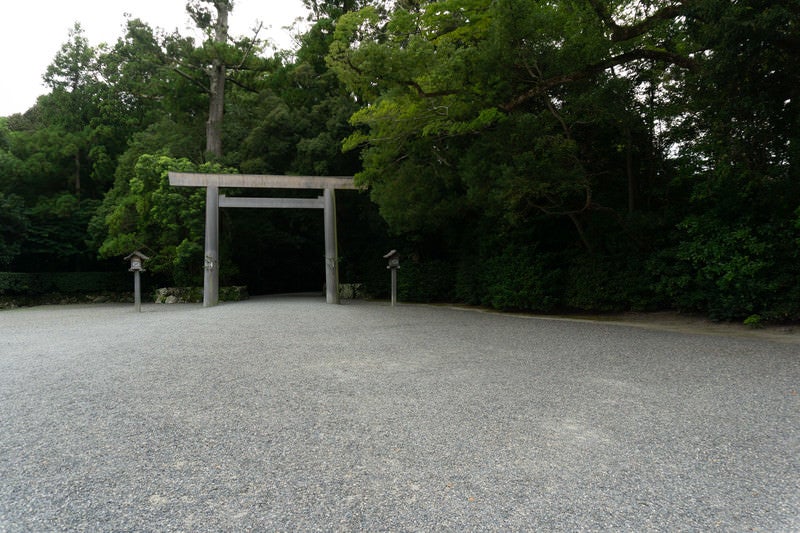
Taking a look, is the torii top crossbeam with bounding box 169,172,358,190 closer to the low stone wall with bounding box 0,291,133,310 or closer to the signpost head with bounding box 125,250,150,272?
the signpost head with bounding box 125,250,150,272

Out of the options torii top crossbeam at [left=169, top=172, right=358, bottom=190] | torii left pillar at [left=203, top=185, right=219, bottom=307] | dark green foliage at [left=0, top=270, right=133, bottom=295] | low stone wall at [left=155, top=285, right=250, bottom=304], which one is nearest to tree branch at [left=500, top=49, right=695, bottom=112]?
torii top crossbeam at [left=169, top=172, right=358, bottom=190]

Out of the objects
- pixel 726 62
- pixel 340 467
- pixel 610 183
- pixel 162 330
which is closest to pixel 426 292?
pixel 610 183

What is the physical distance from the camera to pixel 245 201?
11.9 metres

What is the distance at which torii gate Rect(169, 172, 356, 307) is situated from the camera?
11492mm

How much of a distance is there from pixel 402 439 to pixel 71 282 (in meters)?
18.6

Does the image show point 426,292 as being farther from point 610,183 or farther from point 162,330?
point 162,330

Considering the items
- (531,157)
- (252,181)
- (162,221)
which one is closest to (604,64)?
(531,157)

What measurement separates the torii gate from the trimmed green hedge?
767 centimetres

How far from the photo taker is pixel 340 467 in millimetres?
2275

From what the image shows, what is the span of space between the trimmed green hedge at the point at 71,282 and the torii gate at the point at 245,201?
7.67 metres

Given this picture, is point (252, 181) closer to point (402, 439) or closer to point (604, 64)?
point (604, 64)

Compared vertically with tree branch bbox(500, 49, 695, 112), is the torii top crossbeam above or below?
below

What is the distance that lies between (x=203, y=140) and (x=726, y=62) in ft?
55.0

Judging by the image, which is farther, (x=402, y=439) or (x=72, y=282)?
(x=72, y=282)
